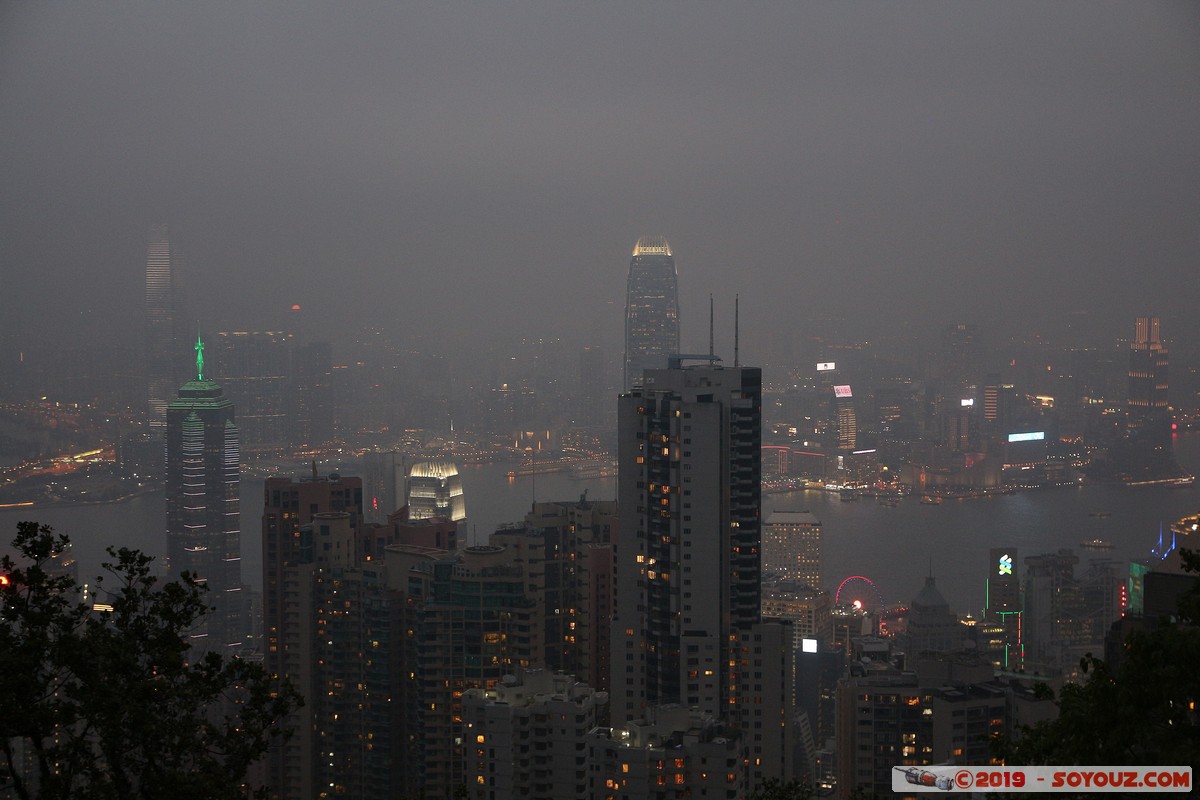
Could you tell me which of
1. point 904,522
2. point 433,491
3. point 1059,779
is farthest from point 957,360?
point 1059,779

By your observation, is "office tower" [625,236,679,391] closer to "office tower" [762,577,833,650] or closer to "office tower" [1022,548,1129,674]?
"office tower" [762,577,833,650]

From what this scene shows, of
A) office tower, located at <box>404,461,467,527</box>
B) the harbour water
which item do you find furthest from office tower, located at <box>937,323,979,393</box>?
office tower, located at <box>404,461,467,527</box>

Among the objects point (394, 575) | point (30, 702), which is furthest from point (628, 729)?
point (30, 702)

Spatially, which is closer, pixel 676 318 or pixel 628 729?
pixel 628 729

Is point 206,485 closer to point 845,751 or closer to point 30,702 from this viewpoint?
point 845,751

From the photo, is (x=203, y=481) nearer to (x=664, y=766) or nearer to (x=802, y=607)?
(x=802, y=607)

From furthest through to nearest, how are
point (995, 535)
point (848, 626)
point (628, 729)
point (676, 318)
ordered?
point (995, 535), point (676, 318), point (848, 626), point (628, 729)

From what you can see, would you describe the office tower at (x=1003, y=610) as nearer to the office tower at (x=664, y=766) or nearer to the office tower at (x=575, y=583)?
the office tower at (x=575, y=583)
